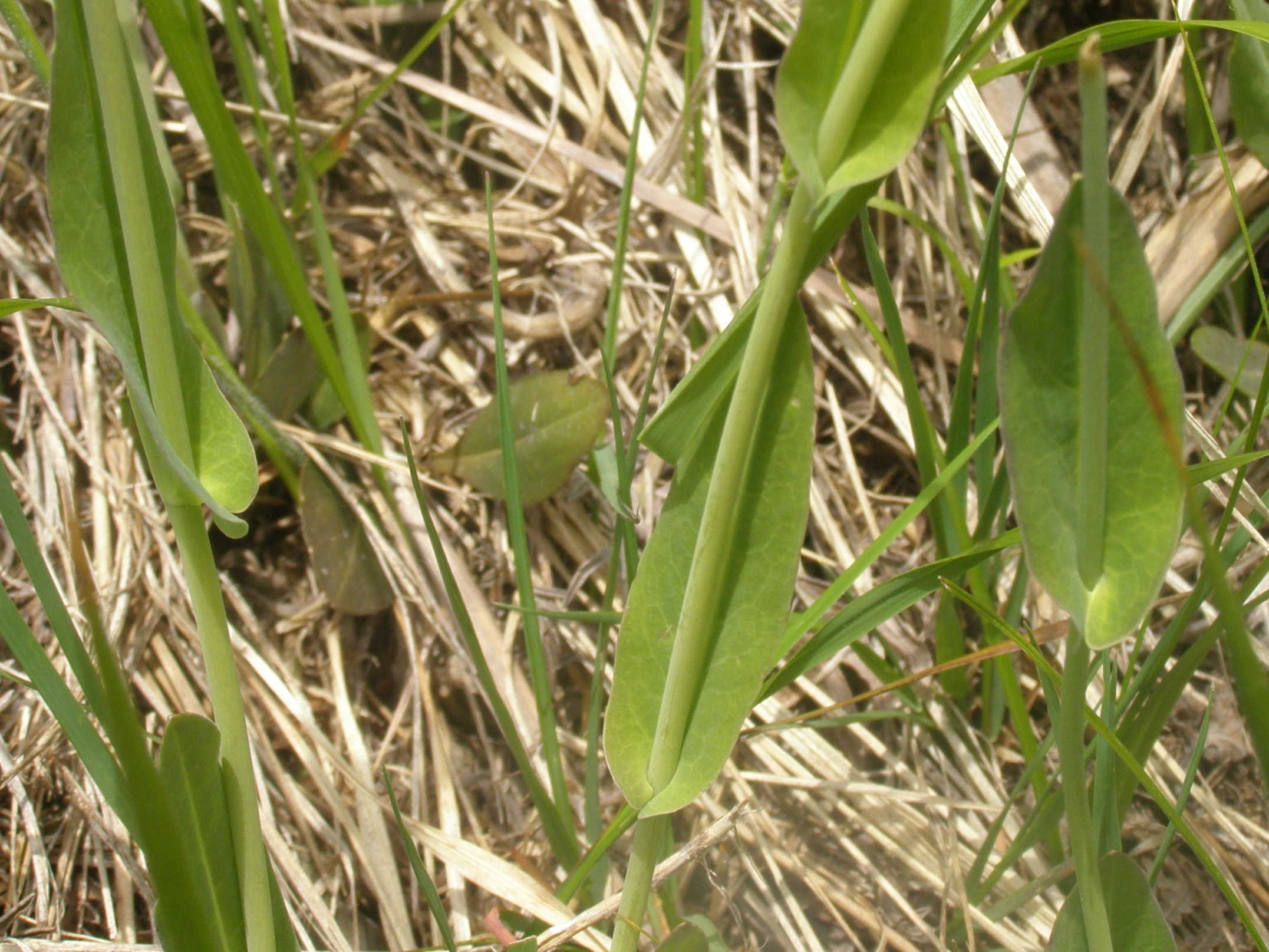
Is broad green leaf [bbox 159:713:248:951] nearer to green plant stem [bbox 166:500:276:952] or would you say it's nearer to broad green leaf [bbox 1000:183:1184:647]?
green plant stem [bbox 166:500:276:952]

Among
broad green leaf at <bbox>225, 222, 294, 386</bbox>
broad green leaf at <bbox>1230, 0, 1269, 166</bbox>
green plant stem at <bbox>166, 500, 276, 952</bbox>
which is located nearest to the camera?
green plant stem at <bbox>166, 500, 276, 952</bbox>

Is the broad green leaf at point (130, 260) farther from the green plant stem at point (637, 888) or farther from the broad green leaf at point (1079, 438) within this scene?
the broad green leaf at point (1079, 438)

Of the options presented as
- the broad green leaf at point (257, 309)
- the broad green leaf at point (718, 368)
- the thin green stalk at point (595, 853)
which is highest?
the broad green leaf at point (718, 368)

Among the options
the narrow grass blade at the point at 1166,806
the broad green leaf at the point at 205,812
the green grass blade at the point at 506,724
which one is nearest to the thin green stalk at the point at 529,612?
the green grass blade at the point at 506,724

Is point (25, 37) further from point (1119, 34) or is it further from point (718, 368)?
point (1119, 34)

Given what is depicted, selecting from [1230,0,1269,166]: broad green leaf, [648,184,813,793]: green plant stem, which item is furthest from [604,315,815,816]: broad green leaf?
[1230,0,1269,166]: broad green leaf

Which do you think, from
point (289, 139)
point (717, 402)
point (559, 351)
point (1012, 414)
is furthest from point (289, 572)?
point (1012, 414)
